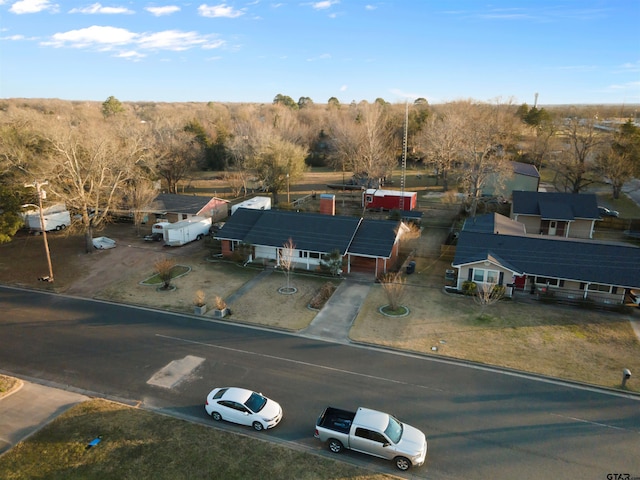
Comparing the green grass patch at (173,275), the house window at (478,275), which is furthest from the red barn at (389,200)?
the green grass patch at (173,275)

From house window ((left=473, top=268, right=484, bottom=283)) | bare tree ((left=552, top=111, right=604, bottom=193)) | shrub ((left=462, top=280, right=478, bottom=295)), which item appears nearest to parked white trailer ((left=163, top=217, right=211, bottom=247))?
shrub ((left=462, top=280, right=478, bottom=295))

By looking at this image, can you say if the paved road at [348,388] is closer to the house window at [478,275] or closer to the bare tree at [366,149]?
the house window at [478,275]

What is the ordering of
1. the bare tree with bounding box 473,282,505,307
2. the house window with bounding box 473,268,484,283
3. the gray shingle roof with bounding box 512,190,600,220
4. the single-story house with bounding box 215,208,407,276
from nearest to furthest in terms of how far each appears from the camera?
the bare tree with bounding box 473,282,505,307 → the house window with bounding box 473,268,484,283 → the single-story house with bounding box 215,208,407,276 → the gray shingle roof with bounding box 512,190,600,220

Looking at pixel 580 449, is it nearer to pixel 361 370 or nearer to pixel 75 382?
pixel 361 370

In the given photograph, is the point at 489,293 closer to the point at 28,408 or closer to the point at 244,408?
the point at 244,408

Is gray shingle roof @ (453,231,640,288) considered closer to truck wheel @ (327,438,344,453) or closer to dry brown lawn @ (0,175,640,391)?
dry brown lawn @ (0,175,640,391)

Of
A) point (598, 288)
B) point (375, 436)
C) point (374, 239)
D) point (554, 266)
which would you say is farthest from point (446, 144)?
point (375, 436)
